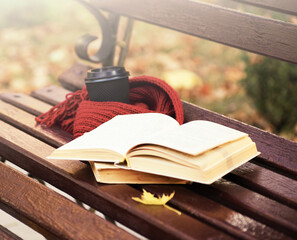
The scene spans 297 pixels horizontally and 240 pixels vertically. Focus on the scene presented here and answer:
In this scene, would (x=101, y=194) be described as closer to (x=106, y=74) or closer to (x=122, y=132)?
(x=122, y=132)

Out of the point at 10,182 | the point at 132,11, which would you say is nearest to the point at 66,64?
the point at 132,11

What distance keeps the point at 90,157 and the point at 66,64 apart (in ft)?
9.27

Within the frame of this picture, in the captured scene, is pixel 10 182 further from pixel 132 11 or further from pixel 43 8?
pixel 43 8

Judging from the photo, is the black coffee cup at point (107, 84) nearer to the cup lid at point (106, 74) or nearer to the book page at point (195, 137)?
the cup lid at point (106, 74)

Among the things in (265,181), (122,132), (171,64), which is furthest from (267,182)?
(171,64)

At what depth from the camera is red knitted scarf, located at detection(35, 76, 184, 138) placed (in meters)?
1.59

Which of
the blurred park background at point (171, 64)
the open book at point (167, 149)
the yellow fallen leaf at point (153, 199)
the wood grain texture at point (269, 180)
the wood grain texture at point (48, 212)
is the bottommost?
the blurred park background at point (171, 64)

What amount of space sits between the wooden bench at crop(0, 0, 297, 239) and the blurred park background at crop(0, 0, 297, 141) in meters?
0.95

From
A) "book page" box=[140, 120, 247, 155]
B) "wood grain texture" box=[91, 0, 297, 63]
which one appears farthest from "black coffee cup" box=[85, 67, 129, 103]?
"wood grain texture" box=[91, 0, 297, 63]

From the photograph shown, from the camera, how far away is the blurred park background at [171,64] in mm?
2818

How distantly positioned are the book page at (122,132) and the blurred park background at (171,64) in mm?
1460

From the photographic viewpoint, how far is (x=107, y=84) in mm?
1669

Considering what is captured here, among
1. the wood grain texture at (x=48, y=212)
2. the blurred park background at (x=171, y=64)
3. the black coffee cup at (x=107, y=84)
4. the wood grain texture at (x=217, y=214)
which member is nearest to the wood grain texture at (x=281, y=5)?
the black coffee cup at (x=107, y=84)

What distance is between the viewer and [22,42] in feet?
14.0
